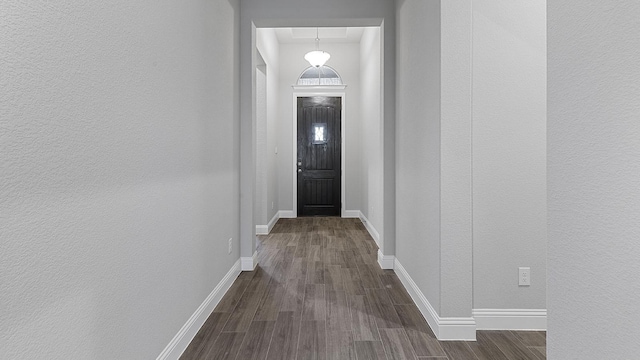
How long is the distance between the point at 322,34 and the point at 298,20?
2976 millimetres

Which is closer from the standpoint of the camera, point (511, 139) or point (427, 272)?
point (511, 139)

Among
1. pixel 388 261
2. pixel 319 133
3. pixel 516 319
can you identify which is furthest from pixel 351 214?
pixel 516 319

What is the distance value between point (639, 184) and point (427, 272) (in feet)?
5.92

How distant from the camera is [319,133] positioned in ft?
23.8

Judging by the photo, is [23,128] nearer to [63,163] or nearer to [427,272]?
[63,163]

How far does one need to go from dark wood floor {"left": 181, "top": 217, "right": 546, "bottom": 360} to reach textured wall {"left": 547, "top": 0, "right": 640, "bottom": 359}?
3.63 ft

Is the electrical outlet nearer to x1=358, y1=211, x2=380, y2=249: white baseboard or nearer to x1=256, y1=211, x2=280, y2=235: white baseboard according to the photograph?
x1=358, y1=211, x2=380, y2=249: white baseboard

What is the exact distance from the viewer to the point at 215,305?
2863 millimetres

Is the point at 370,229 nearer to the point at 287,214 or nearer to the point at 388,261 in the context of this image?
the point at 388,261

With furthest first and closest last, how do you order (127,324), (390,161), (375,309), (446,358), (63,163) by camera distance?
(390,161) → (375,309) → (446,358) → (127,324) → (63,163)

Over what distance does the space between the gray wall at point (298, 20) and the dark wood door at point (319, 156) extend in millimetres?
3384

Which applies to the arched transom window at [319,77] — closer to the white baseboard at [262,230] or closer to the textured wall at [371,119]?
the textured wall at [371,119]

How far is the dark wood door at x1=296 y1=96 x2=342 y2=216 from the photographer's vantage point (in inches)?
284

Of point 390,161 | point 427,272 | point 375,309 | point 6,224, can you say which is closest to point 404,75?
point 390,161
